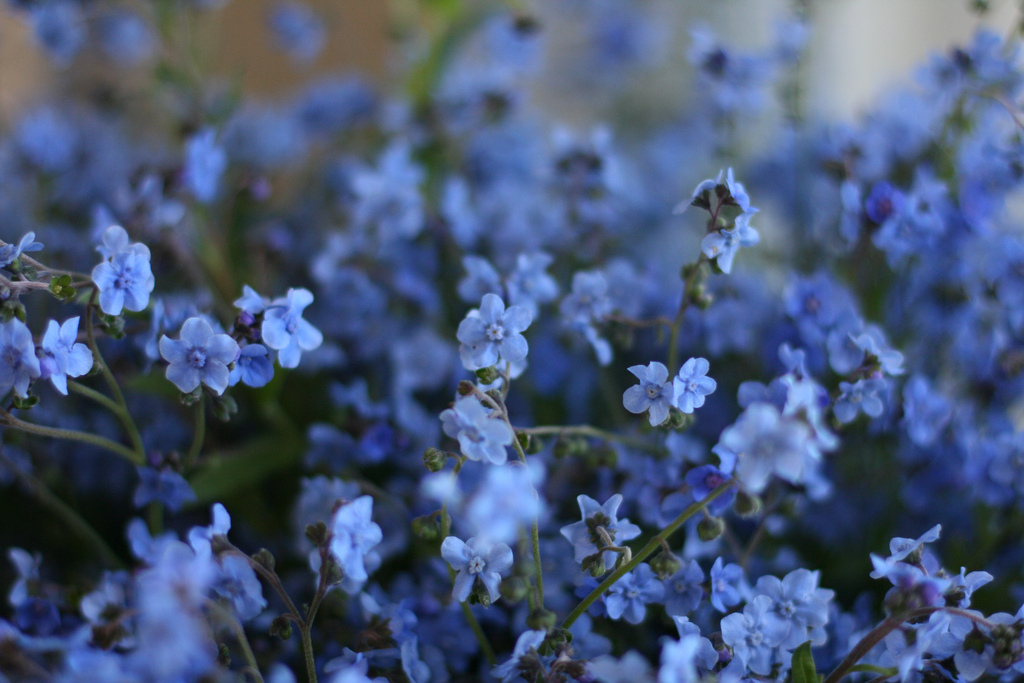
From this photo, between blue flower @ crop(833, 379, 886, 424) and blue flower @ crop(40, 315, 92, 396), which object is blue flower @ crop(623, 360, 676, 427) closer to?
blue flower @ crop(833, 379, 886, 424)

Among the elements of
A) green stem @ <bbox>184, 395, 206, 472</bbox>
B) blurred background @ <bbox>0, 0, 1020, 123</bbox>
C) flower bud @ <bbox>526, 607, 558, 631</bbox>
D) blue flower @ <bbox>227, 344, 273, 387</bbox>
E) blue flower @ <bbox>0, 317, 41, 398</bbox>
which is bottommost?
flower bud @ <bbox>526, 607, 558, 631</bbox>

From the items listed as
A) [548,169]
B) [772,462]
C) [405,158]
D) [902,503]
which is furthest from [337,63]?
[772,462]

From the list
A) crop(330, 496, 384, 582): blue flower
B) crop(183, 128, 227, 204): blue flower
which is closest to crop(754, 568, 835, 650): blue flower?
crop(330, 496, 384, 582): blue flower

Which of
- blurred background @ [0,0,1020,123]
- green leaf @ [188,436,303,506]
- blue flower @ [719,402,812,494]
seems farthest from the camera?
blurred background @ [0,0,1020,123]

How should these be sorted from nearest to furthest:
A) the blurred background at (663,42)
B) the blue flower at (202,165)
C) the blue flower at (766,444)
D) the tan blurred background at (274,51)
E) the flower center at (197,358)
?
the blue flower at (766,444), the flower center at (197,358), the blue flower at (202,165), the blurred background at (663,42), the tan blurred background at (274,51)

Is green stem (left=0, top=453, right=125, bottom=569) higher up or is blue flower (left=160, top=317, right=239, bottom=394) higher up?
blue flower (left=160, top=317, right=239, bottom=394)

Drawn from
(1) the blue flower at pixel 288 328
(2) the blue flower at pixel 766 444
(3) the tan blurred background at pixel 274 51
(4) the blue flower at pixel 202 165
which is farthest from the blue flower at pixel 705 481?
(3) the tan blurred background at pixel 274 51

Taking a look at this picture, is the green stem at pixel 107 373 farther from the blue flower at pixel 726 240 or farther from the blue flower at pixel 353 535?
the blue flower at pixel 726 240

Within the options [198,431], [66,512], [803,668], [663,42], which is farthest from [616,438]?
[663,42]
